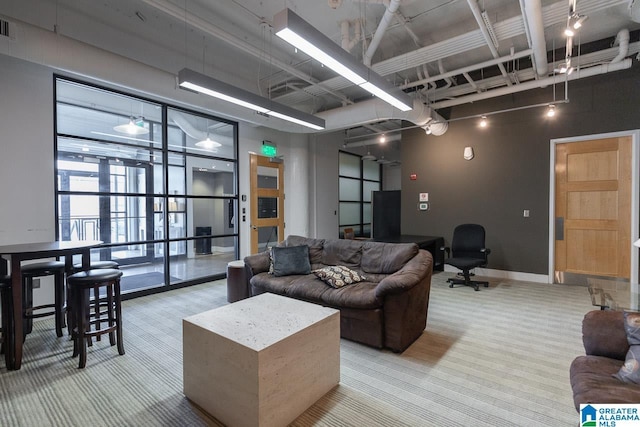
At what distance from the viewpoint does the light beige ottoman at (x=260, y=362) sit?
5.57 ft

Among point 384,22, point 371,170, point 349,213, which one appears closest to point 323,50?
point 384,22

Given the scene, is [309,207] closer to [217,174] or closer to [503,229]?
[217,174]

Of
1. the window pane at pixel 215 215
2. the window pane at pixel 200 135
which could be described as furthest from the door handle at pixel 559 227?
the window pane at pixel 200 135

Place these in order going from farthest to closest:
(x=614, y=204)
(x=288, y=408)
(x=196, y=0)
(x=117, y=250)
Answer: (x=117, y=250)
(x=614, y=204)
(x=196, y=0)
(x=288, y=408)

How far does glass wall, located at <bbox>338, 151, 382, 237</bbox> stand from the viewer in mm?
8602

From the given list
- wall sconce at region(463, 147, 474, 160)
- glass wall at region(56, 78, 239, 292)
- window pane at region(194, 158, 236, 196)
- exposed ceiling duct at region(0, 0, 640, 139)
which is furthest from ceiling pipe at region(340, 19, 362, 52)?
wall sconce at region(463, 147, 474, 160)

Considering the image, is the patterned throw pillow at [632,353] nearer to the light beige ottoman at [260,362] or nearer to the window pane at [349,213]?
the light beige ottoman at [260,362]

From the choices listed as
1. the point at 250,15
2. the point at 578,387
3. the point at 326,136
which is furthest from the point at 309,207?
the point at 578,387

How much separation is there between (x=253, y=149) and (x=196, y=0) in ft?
9.37

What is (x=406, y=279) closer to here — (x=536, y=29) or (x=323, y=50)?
(x=323, y=50)

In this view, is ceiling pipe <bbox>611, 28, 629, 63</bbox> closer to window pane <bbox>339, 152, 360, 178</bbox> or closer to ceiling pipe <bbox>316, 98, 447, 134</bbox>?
ceiling pipe <bbox>316, 98, 447, 134</bbox>

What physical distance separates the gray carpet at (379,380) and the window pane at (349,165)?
5.60m

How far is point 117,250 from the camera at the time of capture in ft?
17.3

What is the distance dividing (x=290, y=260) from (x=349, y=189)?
540cm
